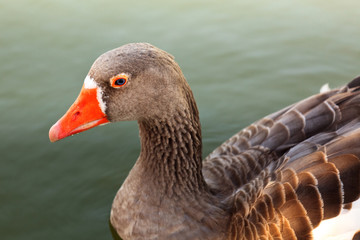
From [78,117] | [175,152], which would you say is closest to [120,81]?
[78,117]

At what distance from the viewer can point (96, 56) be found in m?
6.47

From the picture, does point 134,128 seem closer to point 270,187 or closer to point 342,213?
point 270,187

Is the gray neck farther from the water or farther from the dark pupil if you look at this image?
the water

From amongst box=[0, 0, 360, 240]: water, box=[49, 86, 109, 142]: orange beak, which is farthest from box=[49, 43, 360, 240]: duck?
box=[0, 0, 360, 240]: water

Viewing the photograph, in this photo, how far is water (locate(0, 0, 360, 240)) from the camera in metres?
4.74

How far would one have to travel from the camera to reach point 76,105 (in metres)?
3.41

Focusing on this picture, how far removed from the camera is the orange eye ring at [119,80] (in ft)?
10.7

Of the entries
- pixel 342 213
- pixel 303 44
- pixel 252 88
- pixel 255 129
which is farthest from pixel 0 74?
pixel 342 213

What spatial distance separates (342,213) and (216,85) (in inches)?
126

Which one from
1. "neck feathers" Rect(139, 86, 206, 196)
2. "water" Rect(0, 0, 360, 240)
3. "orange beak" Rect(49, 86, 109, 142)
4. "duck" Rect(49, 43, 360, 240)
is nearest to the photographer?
"duck" Rect(49, 43, 360, 240)

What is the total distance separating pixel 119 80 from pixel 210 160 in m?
1.36

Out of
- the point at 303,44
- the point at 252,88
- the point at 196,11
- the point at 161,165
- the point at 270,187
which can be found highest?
the point at 196,11

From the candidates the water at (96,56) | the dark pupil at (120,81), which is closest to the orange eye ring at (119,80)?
the dark pupil at (120,81)

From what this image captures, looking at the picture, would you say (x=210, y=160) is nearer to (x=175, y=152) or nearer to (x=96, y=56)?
(x=175, y=152)
